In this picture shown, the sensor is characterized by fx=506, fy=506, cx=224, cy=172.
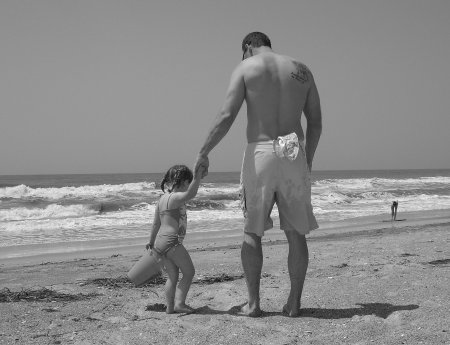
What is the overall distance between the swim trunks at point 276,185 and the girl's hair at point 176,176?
0.76 m

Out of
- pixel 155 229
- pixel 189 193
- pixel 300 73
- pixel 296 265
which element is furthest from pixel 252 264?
pixel 300 73

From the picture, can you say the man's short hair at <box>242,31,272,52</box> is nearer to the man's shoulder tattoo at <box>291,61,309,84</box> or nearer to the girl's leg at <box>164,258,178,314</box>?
the man's shoulder tattoo at <box>291,61,309,84</box>

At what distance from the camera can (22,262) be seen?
9188 millimetres

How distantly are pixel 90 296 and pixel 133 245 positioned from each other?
22.0 ft

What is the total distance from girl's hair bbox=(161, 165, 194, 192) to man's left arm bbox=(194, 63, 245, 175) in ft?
2.06

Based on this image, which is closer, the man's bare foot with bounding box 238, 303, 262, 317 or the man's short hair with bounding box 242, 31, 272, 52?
the man's bare foot with bounding box 238, 303, 262, 317

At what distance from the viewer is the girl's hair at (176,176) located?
4203 mm

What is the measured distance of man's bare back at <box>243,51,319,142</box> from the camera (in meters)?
3.56

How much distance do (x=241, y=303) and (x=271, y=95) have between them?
176 cm

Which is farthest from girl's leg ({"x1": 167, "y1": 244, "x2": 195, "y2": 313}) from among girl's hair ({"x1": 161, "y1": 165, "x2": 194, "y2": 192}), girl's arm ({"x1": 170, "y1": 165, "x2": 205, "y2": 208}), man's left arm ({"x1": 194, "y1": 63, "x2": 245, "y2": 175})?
man's left arm ({"x1": 194, "y1": 63, "x2": 245, "y2": 175})

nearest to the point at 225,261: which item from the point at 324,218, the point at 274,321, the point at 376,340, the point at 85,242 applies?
the point at 274,321

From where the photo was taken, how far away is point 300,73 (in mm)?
3680

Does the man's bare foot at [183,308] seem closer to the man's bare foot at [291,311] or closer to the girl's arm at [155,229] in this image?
the girl's arm at [155,229]

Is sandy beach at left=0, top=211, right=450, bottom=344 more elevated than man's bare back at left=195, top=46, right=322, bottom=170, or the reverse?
man's bare back at left=195, top=46, right=322, bottom=170
